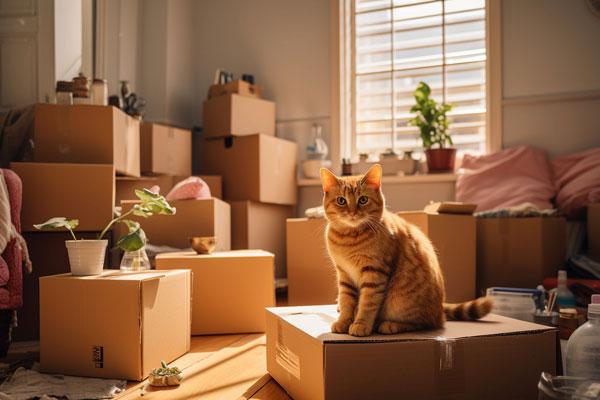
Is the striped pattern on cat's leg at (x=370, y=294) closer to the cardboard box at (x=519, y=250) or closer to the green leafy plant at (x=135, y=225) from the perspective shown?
the green leafy plant at (x=135, y=225)

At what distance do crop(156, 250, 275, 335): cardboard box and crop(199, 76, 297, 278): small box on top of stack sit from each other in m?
1.07

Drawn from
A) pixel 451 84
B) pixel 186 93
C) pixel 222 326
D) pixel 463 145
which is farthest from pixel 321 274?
pixel 186 93

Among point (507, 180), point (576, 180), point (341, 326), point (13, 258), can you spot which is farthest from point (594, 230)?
point (13, 258)

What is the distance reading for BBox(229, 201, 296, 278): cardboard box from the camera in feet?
11.1

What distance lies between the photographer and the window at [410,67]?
11.9ft

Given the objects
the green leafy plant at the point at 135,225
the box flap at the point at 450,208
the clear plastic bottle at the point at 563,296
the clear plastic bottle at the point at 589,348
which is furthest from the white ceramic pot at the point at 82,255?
the clear plastic bottle at the point at 563,296

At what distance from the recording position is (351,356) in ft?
3.77

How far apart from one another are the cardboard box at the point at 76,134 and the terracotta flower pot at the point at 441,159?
205cm

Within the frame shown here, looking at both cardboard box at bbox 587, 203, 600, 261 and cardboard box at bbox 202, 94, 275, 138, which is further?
cardboard box at bbox 202, 94, 275, 138

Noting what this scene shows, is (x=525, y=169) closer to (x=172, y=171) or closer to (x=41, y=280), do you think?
(x=172, y=171)

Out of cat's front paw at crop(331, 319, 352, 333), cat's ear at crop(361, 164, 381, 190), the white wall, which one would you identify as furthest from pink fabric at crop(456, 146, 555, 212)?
cat's front paw at crop(331, 319, 352, 333)

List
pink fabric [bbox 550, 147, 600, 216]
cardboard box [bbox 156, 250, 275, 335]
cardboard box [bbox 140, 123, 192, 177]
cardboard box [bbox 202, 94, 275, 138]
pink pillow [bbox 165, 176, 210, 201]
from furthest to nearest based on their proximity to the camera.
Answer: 1. cardboard box [bbox 202, 94, 275, 138]
2. cardboard box [bbox 140, 123, 192, 177]
3. pink fabric [bbox 550, 147, 600, 216]
4. pink pillow [bbox 165, 176, 210, 201]
5. cardboard box [bbox 156, 250, 275, 335]

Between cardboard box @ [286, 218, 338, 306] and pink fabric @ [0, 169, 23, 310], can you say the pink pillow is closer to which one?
cardboard box @ [286, 218, 338, 306]

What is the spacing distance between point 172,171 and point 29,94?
105 centimetres
